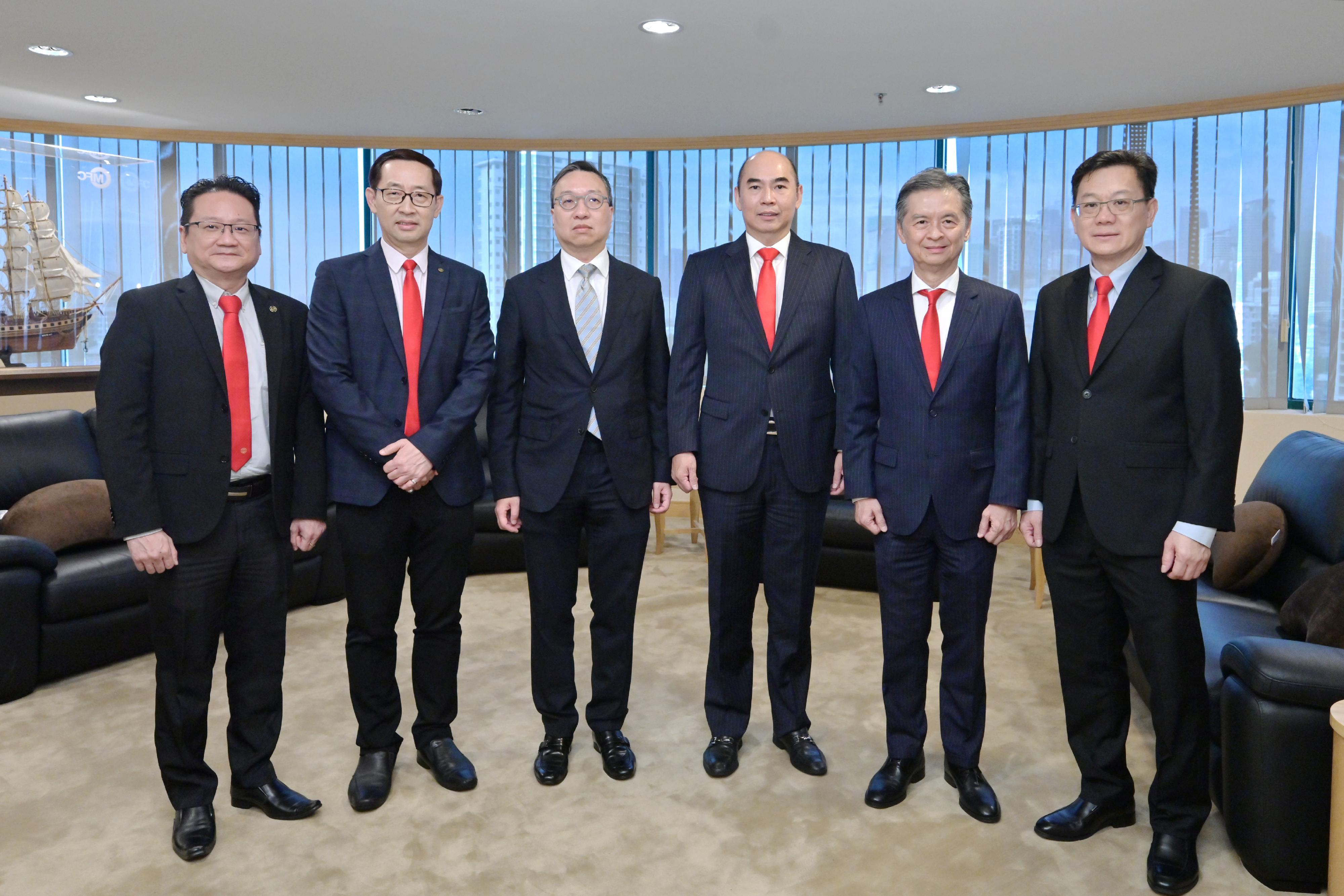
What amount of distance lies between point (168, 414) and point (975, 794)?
88.7 inches

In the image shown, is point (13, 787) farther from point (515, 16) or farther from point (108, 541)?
point (515, 16)

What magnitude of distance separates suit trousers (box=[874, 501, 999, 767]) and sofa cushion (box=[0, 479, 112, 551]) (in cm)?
297

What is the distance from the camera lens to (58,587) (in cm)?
356

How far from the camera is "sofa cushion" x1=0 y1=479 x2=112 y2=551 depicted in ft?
12.5

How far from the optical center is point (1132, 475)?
2.26m

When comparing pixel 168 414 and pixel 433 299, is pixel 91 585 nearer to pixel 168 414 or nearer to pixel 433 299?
pixel 168 414

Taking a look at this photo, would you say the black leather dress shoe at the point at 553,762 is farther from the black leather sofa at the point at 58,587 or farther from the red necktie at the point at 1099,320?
the red necktie at the point at 1099,320

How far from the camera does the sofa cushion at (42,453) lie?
4164mm

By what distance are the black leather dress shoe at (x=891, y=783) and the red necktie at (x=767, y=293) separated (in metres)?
1.21

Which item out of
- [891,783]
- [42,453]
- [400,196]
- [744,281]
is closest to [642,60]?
[744,281]

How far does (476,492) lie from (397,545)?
10.1 inches

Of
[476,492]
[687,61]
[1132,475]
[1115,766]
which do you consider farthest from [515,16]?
[1115,766]

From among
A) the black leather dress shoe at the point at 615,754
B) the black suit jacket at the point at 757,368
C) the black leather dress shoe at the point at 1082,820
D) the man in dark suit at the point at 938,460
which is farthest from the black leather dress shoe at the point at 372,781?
the black leather dress shoe at the point at 1082,820

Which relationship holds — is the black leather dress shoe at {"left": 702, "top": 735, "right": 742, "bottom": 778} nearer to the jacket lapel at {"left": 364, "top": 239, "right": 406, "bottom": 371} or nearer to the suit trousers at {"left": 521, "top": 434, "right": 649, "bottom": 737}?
the suit trousers at {"left": 521, "top": 434, "right": 649, "bottom": 737}
